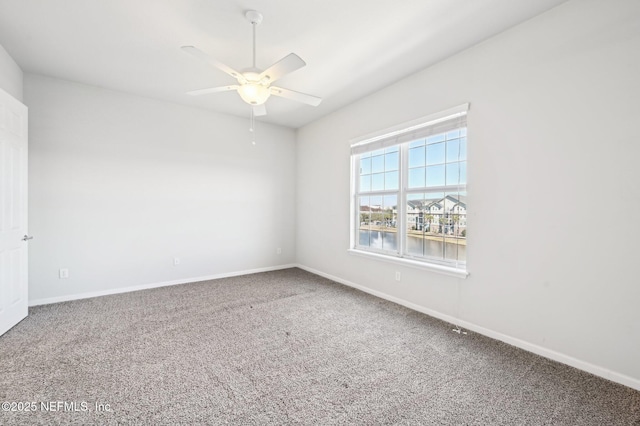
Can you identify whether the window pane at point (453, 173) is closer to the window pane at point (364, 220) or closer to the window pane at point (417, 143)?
the window pane at point (417, 143)

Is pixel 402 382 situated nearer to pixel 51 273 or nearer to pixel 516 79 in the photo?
pixel 516 79

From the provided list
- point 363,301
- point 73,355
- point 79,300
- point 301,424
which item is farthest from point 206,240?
point 301,424

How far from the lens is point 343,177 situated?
444 centimetres

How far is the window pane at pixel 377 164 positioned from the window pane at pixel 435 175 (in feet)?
2.60

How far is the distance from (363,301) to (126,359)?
256 centimetres

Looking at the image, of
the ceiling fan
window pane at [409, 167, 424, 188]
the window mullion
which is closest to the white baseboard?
the window mullion

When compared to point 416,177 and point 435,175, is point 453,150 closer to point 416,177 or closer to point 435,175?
point 435,175

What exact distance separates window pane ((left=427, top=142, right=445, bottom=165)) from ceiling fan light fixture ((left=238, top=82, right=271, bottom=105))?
6.52 ft

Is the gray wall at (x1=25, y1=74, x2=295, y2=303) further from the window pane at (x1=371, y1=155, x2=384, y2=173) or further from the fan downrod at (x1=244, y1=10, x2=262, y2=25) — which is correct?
the fan downrod at (x1=244, y1=10, x2=262, y2=25)

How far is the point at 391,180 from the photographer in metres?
3.79

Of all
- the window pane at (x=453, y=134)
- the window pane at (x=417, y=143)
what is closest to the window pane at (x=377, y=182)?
the window pane at (x=417, y=143)

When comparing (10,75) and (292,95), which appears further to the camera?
(10,75)

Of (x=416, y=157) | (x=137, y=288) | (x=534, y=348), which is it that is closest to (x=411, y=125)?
(x=416, y=157)

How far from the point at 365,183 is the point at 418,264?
151cm
